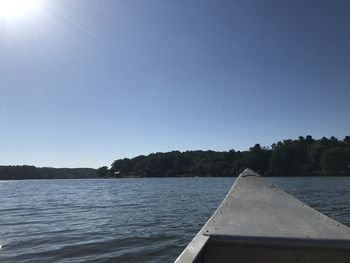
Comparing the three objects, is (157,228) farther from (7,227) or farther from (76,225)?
(7,227)

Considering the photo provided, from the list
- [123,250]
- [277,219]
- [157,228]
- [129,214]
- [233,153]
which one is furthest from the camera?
[233,153]

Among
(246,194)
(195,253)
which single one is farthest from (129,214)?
(195,253)

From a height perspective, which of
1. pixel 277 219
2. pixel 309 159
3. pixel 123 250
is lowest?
pixel 123 250

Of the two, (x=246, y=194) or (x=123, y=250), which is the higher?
(x=246, y=194)

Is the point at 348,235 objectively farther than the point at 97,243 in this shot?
No

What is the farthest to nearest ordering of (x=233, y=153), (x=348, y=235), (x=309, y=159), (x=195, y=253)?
1. (x=233, y=153)
2. (x=309, y=159)
3. (x=348, y=235)
4. (x=195, y=253)

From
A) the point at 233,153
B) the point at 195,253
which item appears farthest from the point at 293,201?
the point at 233,153

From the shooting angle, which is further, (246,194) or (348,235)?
(246,194)

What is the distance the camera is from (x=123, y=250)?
14.7 m

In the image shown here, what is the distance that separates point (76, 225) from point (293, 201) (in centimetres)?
1492

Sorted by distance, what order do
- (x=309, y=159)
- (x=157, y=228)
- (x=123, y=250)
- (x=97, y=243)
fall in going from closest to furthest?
(x=123, y=250) → (x=97, y=243) → (x=157, y=228) → (x=309, y=159)

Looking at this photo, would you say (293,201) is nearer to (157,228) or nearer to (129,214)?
(157,228)

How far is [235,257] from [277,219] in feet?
4.94

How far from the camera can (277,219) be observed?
289 inches
